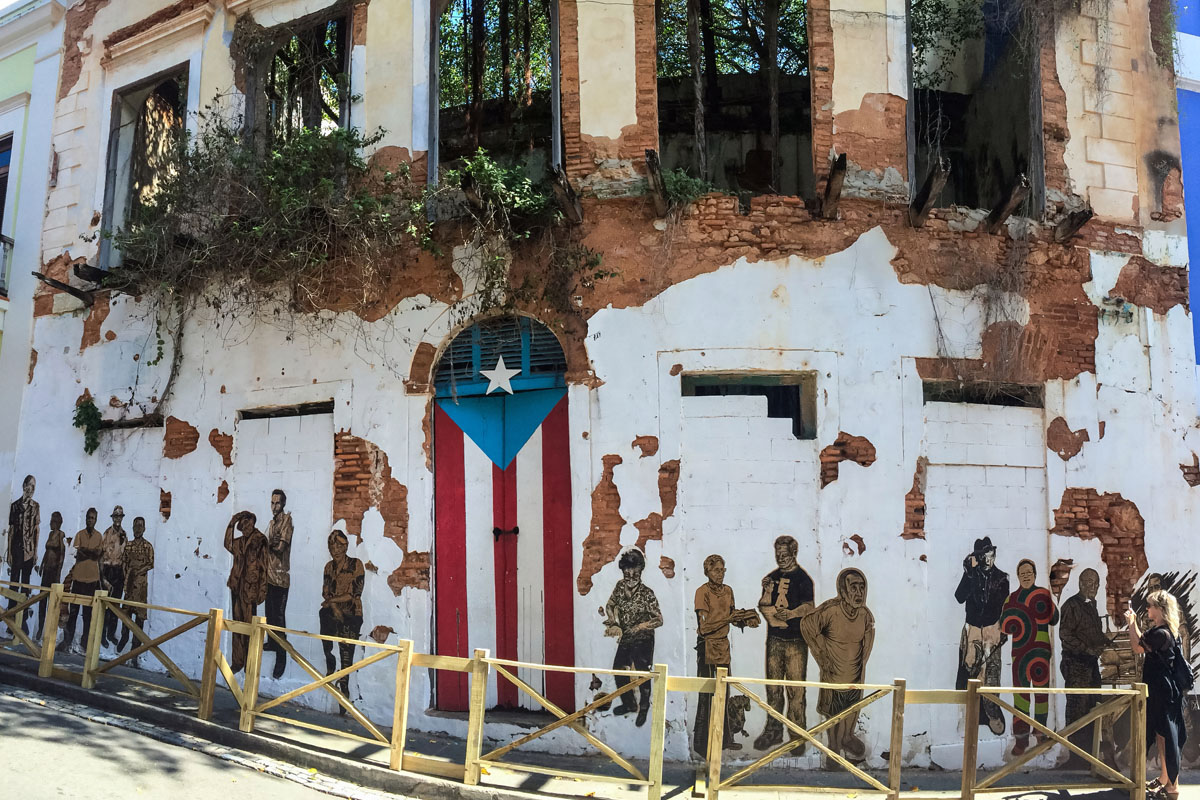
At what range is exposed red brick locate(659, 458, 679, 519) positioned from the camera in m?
8.45

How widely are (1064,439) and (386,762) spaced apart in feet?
21.8

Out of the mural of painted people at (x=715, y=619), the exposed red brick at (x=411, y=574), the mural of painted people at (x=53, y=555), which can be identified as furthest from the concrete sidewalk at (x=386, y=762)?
the mural of painted people at (x=53, y=555)

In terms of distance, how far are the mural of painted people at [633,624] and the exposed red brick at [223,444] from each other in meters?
4.69

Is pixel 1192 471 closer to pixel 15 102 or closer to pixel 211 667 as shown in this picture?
pixel 211 667

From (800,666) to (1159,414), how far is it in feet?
14.1

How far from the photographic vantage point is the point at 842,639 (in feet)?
27.1

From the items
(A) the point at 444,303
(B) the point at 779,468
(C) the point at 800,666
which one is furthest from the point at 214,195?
(C) the point at 800,666

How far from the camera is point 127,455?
11.2 metres

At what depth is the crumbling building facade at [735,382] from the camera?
8.41m

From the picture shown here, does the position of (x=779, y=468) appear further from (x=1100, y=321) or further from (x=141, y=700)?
(x=141, y=700)

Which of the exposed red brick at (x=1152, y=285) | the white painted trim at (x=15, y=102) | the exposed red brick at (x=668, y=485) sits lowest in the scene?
the exposed red brick at (x=668, y=485)

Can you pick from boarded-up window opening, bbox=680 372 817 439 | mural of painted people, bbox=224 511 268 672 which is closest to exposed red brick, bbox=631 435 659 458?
boarded-up window opening, bbox=680 372 817 439

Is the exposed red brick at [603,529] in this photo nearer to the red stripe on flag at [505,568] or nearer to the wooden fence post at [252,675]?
the red stripe on flag at [505,568]

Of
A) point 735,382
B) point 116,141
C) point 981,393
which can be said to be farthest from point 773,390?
point 116,141
